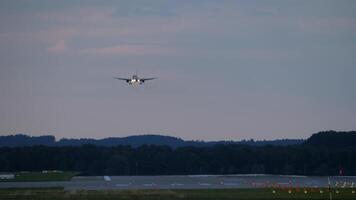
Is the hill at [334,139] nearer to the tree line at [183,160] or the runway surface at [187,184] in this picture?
the tree line at [183,160]

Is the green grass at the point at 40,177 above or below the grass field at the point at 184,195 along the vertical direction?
above

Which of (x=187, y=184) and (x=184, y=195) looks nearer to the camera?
(x=184, y=195)

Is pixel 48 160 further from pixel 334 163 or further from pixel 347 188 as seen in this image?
pixel 347 188

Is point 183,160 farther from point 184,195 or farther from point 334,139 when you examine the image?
point 184,195

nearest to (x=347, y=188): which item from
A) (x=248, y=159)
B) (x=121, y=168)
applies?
(x=248, y=159)

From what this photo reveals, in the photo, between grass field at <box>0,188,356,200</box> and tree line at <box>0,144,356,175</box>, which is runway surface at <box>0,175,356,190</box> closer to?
grass field at <box>0,188,356,200</box>

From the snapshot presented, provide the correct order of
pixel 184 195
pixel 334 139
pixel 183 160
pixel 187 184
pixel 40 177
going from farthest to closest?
1. pixel 334 139
2. pixel 183 160
3. pixel 40 177
4. pixel 187 184
5. pixel 184 195

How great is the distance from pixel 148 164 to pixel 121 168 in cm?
465

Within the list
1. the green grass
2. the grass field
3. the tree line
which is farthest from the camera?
the tree line

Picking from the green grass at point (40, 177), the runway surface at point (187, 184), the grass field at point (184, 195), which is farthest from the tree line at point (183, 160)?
the grass field at point (184, 195)

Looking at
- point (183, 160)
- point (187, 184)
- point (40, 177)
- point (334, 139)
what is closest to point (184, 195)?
point (187, 184)

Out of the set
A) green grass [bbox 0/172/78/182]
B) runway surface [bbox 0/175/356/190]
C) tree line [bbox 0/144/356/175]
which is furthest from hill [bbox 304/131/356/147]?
runway surface [bbox 0/175/356/190]

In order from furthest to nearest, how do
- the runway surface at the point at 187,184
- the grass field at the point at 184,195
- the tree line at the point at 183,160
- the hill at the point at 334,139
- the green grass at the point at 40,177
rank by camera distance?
the hill at the point at 334,139 → the tree line at the point at 183,160 → the green grass at the point at 40,177 → the runway surface at the point at 187,184 → the grass field at the point at 184,195

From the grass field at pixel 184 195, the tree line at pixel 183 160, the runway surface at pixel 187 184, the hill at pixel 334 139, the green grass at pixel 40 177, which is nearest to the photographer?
the grass field at pixel 184 195
